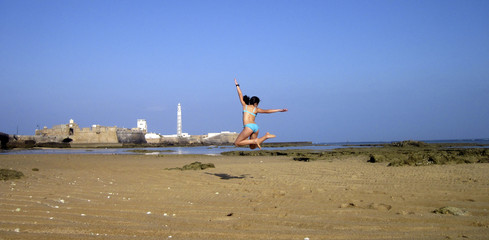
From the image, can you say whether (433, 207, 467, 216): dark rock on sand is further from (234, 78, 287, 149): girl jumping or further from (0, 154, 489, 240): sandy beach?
(234, 78, 287, 149): girl jumping

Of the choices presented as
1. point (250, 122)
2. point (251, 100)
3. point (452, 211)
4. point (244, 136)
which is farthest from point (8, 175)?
point (452, 211)

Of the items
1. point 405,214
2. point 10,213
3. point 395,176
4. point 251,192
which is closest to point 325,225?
point 405,214

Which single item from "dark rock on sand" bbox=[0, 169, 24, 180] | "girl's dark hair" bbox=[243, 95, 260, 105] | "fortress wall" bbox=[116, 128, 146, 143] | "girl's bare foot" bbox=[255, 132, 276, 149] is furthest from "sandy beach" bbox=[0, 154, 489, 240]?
"fortress wall" bbox=[116, 128, 146, 143]

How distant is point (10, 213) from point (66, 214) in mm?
661

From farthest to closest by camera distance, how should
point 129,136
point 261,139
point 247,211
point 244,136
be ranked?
point 129,136, point 261,139, point 244,136, point 247,211

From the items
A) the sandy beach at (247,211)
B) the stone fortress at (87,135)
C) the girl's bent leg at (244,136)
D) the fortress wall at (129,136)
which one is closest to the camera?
the sandy beach at (247,211)

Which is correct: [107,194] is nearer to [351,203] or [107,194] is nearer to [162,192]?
[162,192]

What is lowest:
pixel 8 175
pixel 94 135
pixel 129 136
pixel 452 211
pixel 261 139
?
pixel 452 211

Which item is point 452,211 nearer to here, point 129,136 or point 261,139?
point 261,139

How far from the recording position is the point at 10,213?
15.9 ft

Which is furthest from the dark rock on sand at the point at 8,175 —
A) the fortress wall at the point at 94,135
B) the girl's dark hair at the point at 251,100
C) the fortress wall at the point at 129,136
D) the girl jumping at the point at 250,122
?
the fortress wall at the point at 129,136

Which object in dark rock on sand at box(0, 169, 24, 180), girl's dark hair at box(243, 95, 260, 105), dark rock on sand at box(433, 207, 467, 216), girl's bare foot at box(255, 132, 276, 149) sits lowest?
dark rock on sand at box(433, 207, 467, 216)

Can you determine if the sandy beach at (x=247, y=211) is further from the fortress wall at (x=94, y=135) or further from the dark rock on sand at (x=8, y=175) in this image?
the fortress wall at (x=94, y=135)

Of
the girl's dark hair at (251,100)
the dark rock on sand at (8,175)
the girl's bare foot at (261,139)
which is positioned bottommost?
the dark rock on sand at (8,175)
